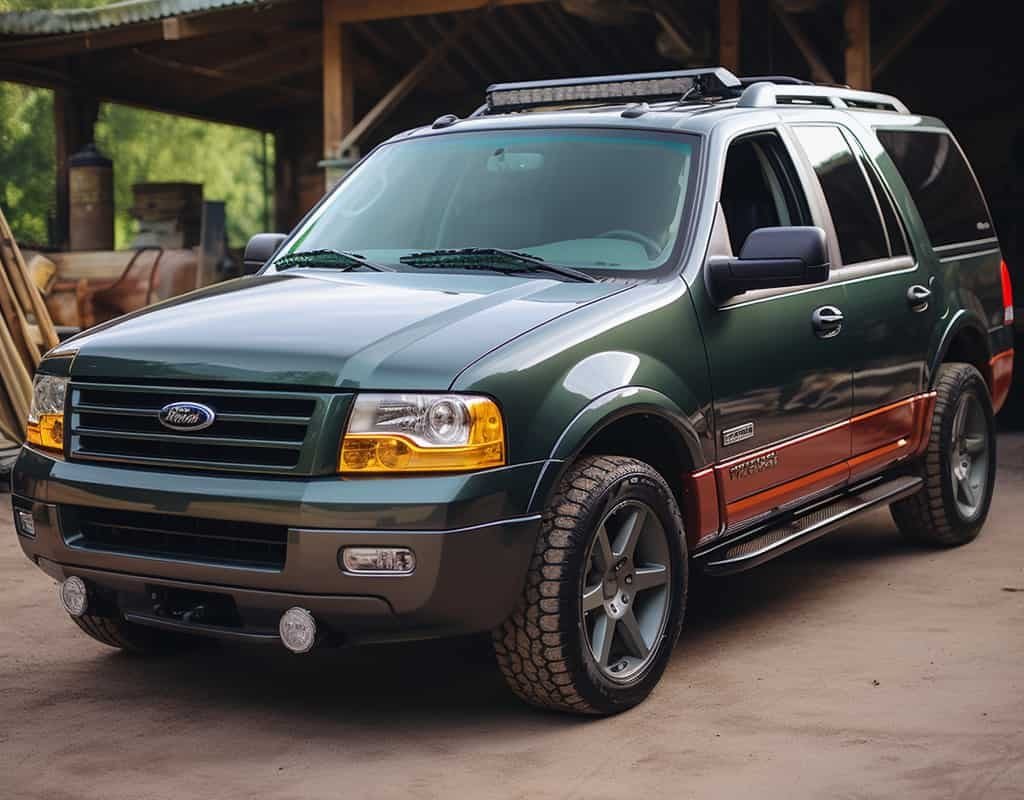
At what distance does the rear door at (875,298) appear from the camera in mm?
6238

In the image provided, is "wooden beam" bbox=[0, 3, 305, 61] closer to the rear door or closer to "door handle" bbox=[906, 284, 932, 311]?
the rear door

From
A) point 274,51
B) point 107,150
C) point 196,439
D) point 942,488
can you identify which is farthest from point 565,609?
point 107,150

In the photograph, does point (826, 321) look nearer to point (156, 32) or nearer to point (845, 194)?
point (845, 194)

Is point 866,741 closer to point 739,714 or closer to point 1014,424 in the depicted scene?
point 739,714

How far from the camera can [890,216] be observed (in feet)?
22.2

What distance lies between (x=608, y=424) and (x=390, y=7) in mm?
9697

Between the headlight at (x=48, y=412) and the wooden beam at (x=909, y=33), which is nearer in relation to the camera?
the headlight at (x=48, y=412)

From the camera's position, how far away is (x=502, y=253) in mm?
5344

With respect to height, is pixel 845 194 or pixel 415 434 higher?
pixel 845 194

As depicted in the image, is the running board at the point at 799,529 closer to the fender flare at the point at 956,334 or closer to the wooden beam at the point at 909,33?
the fender flare at the point at 956,334

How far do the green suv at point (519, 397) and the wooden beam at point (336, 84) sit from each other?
7581 mm

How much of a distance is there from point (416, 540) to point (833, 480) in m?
2.34

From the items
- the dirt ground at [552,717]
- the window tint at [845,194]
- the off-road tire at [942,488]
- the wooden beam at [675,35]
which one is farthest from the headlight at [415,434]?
the wooden beam at [675,35]

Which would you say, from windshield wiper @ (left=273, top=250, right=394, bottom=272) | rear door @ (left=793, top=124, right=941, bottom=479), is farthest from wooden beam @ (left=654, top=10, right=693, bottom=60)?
windshield wiper @ (left=273, top=250, right=394, bottom=272)
